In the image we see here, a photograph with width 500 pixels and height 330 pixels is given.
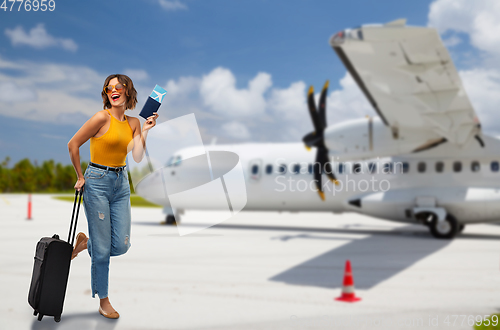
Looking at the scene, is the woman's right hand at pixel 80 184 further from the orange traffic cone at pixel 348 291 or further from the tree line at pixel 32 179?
the tree line at pixel 32 179

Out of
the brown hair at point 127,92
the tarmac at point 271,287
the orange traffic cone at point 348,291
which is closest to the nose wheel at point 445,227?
the tarmac at point 271,287

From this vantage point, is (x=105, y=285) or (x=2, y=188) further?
(x=2, y=188)

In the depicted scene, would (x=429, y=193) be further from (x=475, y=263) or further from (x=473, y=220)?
(x=475, y=263)

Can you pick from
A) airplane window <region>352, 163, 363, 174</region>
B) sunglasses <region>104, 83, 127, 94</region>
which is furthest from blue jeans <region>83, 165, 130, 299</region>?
airplane window <region>352, 163, 363, 174</region>

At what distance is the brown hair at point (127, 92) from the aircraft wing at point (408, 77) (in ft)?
11.7

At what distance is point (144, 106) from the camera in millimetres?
3168

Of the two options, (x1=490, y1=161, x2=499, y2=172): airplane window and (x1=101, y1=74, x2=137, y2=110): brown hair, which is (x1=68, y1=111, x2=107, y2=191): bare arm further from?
(x1=490, y1=161, x2=499, y2=172): airplane window

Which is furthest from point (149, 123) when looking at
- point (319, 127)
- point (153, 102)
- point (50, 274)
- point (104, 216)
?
point (319, 127)

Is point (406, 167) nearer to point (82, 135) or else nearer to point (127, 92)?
point (127, 92)

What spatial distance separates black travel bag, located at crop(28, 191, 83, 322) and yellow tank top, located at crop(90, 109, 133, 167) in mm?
353

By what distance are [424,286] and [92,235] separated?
15.1 feet

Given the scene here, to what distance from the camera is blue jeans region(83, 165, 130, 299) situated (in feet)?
10.4

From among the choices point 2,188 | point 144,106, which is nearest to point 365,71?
point 144,106

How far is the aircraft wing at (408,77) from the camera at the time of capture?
5633mm
